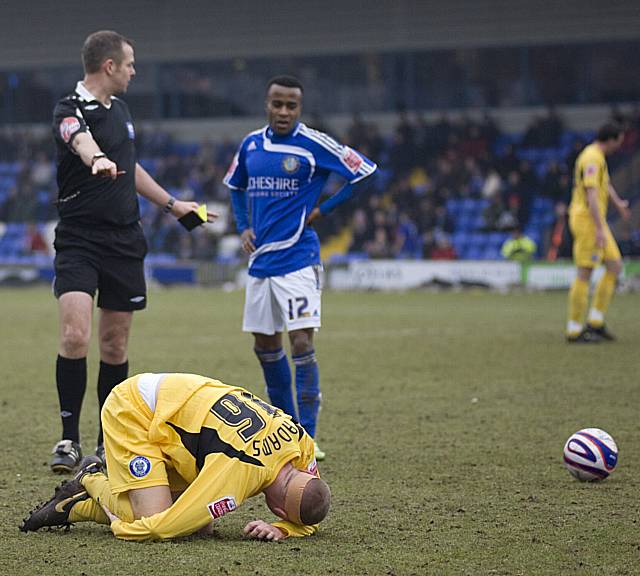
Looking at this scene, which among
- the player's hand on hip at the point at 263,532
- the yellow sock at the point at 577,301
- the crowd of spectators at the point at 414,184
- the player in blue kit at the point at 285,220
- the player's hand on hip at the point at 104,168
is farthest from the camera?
the crowd of spectators at the point at 414,184

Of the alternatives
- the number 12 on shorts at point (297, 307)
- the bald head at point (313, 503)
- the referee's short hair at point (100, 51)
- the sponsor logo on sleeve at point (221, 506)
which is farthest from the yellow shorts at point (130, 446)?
the referee's short hair at point (100, 51)

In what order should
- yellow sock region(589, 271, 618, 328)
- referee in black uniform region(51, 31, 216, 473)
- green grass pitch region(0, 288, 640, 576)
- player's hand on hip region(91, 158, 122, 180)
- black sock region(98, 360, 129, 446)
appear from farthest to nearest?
yellow sock region(589, 271, 618, 328), black sock region(98, 360, 129, 446), referee in black uniform region(51, 31, 216, 473), player's hand on hip region(91, 158, 122, 180), green grass pitch region(0, 288, 640, 576)

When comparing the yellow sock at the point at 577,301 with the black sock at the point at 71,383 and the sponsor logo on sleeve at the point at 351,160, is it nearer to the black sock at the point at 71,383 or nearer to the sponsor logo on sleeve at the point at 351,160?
the sponsor logo on sleeve at the point at 351,160

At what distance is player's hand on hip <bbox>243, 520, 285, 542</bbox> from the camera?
14.3 ft

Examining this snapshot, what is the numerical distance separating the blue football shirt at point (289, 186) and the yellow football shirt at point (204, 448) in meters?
2.00

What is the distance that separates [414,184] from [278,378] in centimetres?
2264

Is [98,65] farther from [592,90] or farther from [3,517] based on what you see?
[592,90]

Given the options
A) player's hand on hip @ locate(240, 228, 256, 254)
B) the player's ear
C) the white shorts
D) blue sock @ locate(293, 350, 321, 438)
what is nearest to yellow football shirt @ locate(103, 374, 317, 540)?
blue sock @ locate(293, 350, 321, 438)

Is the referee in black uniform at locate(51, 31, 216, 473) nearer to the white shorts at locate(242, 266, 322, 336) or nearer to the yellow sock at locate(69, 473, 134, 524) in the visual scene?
the white shorts at locate(242, 266, 322, 336)

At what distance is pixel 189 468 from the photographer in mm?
4418

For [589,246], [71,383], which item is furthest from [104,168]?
[589,246]

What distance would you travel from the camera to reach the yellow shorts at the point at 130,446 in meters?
4.30

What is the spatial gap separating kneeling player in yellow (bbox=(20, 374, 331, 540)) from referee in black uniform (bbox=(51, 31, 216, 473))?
1478 mm

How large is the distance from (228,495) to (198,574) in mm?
452
